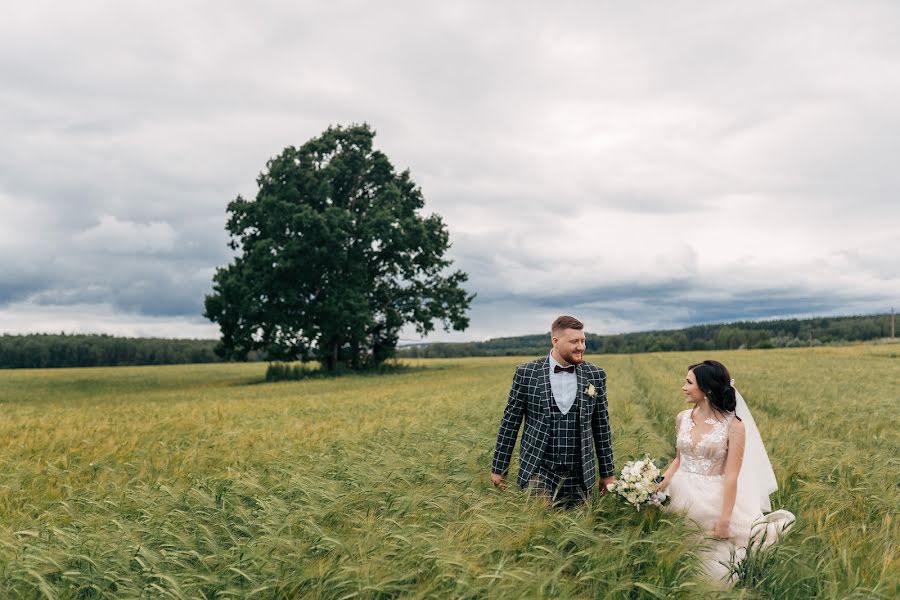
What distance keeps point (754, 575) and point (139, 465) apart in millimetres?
7990

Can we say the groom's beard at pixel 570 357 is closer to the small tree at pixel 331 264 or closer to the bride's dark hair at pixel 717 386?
the bride's dark hair at pixel 717 386

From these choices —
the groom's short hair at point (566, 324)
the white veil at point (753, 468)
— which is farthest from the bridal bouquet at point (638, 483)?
the groom's short hair at point (566, 324)

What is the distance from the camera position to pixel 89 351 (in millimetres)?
86250

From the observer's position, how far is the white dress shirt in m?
5.23

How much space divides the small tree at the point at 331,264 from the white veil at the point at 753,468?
99.1 ft

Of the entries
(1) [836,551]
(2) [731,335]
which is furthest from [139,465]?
(2) [731,335]

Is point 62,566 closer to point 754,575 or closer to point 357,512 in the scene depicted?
point 357,512

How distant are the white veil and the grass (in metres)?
0.46

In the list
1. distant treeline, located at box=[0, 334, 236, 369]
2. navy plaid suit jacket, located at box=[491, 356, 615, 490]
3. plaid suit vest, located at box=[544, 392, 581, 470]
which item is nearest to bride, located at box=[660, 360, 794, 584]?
navy plaid suit jacket, located at box=[491, 356, 615, 490]

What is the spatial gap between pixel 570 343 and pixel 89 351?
97.9 meters

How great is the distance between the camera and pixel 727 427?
4914mm

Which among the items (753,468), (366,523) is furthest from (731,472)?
(366,523)

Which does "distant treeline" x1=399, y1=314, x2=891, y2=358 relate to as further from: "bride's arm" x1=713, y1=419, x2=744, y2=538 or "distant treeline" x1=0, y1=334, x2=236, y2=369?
"bride's arm" x1=713, y1=419, x2=744, y2=538

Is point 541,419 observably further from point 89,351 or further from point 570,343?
point 89,351
